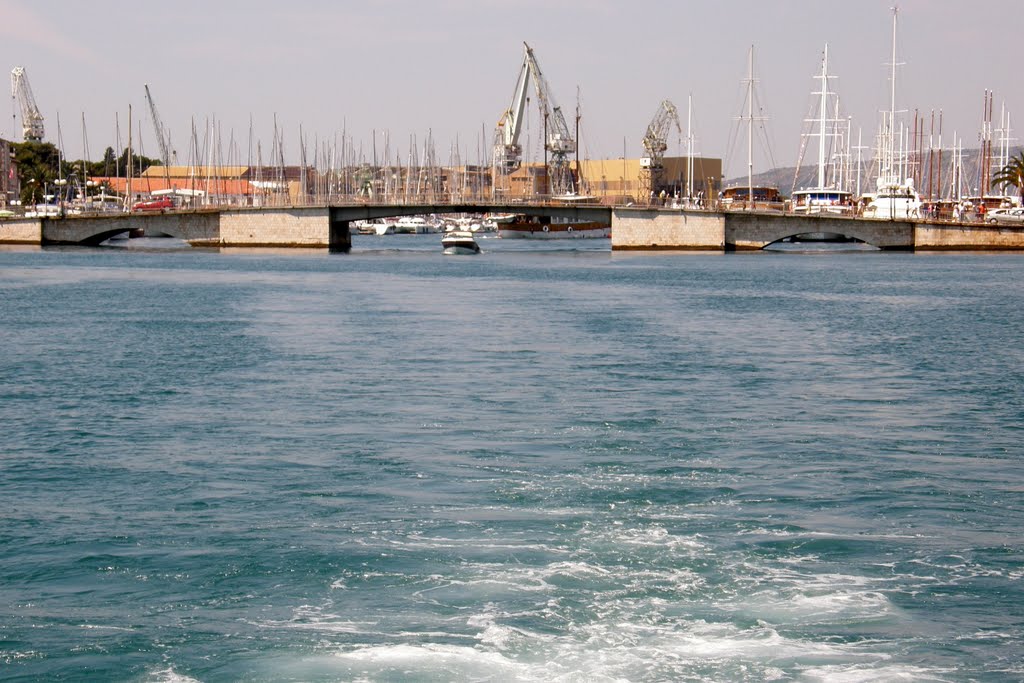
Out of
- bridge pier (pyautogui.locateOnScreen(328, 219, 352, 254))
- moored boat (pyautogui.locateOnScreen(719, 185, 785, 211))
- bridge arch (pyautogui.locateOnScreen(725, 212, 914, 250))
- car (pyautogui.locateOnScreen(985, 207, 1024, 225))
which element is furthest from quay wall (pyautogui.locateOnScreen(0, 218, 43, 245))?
car (pyautogui.locateOnScreen(985, 207, 1024, 225))

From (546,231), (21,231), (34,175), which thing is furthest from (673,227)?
(34,175)

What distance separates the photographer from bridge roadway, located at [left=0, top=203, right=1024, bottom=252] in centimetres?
10956

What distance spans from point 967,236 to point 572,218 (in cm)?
3302

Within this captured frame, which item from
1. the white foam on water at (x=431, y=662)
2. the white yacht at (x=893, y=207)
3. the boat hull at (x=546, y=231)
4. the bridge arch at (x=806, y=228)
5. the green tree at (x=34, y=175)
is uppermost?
the green tree at (x=34, y=175)

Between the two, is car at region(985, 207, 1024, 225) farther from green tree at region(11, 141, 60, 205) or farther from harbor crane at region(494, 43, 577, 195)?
green tree at region(11, 141, 60, 205)

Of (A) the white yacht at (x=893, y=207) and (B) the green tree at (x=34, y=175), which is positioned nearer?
(A) the white yacht at (x=893, y=207)

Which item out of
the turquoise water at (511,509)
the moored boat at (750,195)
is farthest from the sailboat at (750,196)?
the turquoise water at (511,509)

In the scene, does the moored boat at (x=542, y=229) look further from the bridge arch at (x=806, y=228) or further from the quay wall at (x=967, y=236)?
the quay wall at (x=967, y=236)

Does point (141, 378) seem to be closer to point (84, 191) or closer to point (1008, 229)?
point (1008, 229)

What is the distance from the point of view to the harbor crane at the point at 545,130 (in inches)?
6791

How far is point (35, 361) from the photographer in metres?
35.9

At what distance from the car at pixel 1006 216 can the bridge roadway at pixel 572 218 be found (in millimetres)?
3606

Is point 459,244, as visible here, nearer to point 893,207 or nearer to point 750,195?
point 750,195

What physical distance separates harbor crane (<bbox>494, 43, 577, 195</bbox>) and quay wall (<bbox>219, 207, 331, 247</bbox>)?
5563 centimetres
